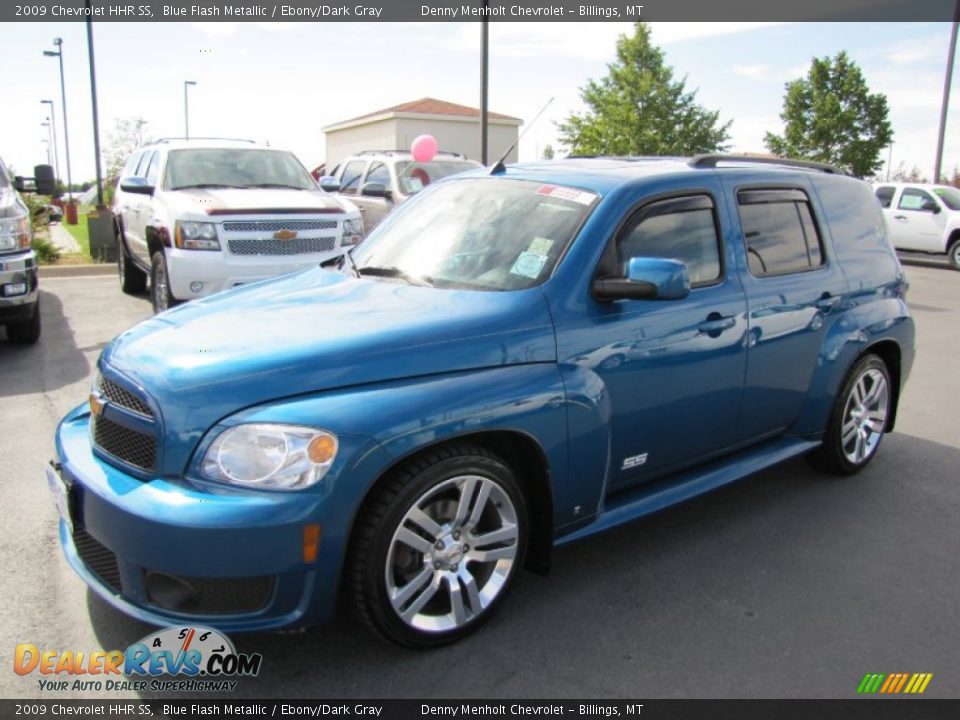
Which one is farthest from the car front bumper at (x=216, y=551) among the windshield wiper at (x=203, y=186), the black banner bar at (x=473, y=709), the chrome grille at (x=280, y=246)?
the windshield wiper at (x=203, y=186)

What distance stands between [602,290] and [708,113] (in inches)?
1516

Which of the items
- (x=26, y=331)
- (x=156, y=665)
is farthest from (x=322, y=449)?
(x=26, y=331)

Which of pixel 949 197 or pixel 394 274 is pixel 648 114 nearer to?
pixel 949 197

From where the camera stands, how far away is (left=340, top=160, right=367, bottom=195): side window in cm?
1391

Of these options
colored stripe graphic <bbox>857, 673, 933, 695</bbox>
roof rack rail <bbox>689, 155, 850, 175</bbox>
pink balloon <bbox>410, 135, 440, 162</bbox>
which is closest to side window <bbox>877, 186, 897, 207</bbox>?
pink balloon <bbox>410, 135, 440, 162</bbox>

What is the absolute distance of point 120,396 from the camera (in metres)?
3.01

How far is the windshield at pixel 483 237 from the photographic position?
346cm

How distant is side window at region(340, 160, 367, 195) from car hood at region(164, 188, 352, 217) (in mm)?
5100

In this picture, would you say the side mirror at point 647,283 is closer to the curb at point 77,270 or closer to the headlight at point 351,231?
the headlight at point 351,231

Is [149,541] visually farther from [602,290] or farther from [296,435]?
[602,290]

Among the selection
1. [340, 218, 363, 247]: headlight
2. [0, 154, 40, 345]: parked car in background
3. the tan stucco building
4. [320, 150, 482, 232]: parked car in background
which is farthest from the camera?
the tan stucco building

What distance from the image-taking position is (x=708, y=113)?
38719mm

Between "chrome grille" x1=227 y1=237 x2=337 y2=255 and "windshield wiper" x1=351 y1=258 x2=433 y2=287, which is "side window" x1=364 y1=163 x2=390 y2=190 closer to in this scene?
"chrome grille" x1=227 y1=237 x2=337 y2=255

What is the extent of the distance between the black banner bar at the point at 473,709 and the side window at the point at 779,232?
6.76 feet
